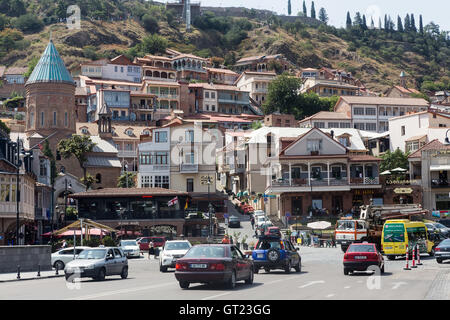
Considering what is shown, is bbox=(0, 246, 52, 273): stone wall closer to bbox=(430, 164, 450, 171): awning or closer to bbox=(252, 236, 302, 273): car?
bbox=(252, 236, 302, 273): car

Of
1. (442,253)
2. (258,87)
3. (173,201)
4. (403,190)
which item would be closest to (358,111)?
(403,190)

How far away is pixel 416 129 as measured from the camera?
96.7 m

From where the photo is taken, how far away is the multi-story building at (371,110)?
122 metres

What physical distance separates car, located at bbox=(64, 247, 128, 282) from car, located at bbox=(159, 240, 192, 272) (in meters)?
4.05

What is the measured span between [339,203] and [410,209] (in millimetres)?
32414

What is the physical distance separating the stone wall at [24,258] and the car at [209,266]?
52.9 feet

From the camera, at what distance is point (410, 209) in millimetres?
48500

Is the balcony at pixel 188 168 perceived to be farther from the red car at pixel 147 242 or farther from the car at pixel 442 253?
the car at pixel 442 253

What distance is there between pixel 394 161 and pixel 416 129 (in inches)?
414

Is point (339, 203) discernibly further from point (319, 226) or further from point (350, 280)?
point (350, 280)

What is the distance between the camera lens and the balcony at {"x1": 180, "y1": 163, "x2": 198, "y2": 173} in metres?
84.7

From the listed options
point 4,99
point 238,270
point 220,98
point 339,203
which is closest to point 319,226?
point 339,203

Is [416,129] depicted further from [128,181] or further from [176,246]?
[176,246]

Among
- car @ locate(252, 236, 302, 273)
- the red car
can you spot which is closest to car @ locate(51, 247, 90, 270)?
car @ locate(252, 236, 302, 273)
